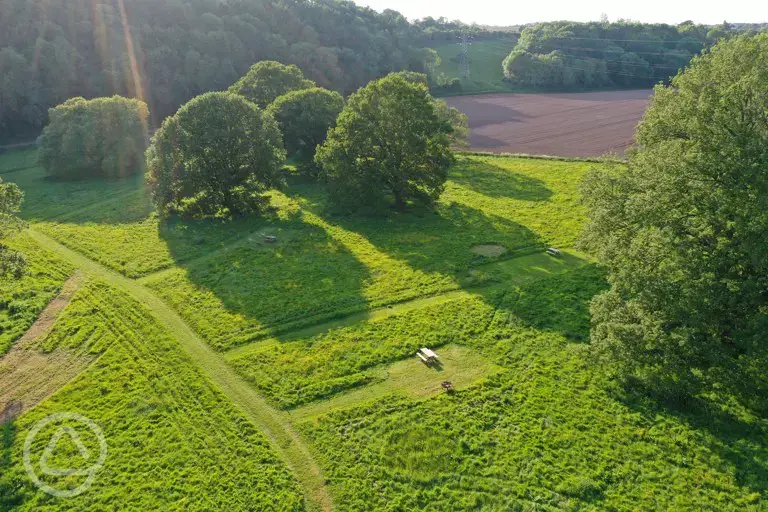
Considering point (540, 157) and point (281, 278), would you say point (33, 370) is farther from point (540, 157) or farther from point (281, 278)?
point (540, 157)

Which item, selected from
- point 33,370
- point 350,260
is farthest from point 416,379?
point 33,370

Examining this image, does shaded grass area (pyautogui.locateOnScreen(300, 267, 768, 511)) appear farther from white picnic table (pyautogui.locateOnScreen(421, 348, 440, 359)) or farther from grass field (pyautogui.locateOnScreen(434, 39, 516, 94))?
grass field (pyautogui.locateOnScreen(434, 39, 516, 94))

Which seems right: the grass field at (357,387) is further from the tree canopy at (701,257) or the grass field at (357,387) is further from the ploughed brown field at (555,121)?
the ploughed brown field at (555,121)

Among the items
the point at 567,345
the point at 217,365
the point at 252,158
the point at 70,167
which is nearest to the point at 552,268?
the point at 567,345

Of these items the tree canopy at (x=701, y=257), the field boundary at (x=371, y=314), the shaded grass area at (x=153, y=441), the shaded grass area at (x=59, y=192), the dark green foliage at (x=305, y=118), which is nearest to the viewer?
the shaded grass area at (x=153, y=441)

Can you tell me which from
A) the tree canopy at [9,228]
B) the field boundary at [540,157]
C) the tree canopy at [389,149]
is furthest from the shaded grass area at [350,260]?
the field boundary at [540,157]

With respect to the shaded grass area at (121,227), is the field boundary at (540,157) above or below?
above
